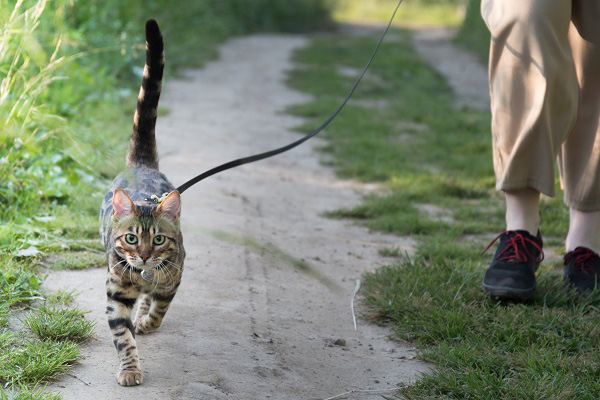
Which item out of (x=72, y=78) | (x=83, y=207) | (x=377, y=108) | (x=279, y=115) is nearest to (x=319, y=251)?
(x=83, y=207)

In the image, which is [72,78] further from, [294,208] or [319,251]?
[319,251]

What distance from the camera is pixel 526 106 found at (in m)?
3.01

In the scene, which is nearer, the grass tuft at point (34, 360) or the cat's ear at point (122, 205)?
the grass tuft at point (34, 360)

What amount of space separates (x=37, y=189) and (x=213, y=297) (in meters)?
1.37

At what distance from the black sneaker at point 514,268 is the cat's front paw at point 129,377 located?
4.69 ft

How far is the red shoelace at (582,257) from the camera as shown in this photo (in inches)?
125

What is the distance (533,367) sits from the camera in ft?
8.23

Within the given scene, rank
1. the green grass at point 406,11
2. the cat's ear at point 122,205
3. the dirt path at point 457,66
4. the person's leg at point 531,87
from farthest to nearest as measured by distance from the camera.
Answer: the green grass at point 406,11 < the dirt path at point 457,66 < the person's leg at point 531,87 < the cat's ear at point 122,205

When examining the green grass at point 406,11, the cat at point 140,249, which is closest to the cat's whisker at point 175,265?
the cat at point 140,249

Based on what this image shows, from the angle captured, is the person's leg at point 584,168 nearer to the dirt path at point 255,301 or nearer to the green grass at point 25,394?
the dirt path at point 255,301

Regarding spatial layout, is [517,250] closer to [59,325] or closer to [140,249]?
[140,249]

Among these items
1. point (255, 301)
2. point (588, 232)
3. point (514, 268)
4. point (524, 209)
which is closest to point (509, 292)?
point (514, 268)

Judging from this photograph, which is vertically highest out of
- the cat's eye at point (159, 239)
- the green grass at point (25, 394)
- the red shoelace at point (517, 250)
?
the cat's eye at point (159, 239)

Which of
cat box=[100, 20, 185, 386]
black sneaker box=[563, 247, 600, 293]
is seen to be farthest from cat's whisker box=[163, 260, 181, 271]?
black sneaker box=[563, 247, 600, 293]
